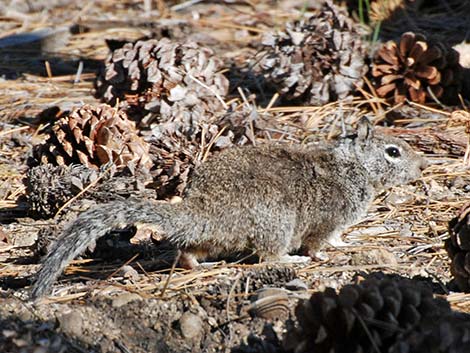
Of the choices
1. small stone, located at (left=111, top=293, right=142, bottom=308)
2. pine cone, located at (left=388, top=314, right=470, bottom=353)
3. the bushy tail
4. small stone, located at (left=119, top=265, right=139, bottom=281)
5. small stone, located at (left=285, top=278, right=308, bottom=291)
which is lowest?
small stone, located at (left=119, top=265, right=139, bottom=281)

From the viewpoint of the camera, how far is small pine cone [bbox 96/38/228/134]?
18.9 ft

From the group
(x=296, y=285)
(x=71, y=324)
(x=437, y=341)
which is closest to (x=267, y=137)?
(x=296, y=285)

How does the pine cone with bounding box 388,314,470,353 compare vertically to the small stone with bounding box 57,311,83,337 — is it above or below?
above

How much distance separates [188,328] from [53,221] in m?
1.62

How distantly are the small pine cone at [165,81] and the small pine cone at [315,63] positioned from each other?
0.39 m

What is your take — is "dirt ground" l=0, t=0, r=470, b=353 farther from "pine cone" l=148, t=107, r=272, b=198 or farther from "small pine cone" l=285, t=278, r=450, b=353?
"small pine cone" l=285, t=278, r=450, b=353

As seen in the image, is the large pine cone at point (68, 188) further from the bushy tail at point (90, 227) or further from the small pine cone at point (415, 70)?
the small pine cone at point (415, 70)

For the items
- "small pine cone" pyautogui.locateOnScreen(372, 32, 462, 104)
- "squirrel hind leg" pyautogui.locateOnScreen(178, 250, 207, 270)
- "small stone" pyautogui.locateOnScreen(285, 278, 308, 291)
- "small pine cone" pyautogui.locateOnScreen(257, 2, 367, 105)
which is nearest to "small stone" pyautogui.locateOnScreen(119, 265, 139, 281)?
"squirrel hind leg" pyautogui.locateOnScreen(178, 250, 207, 270)

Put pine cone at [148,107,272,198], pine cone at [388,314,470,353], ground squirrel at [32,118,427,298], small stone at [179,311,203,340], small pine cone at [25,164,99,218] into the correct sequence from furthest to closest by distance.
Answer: pine cone at [148,107,272,198] < small pine cone at [25,164,99,218] < ground squirrel at [32,118,427,298] < small stone at [179,311,203,340] < pine cone at [388,314,470,353]

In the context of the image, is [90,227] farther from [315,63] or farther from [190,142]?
[315,63]

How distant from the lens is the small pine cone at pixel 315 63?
6254 millimetres

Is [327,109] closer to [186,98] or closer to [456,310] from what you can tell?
[186,98]

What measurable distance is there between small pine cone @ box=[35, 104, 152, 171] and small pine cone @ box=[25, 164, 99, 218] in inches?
8.8

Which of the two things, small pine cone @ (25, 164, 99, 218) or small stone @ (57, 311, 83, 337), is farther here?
small pine cone @ (25, 164, 99, 218)
